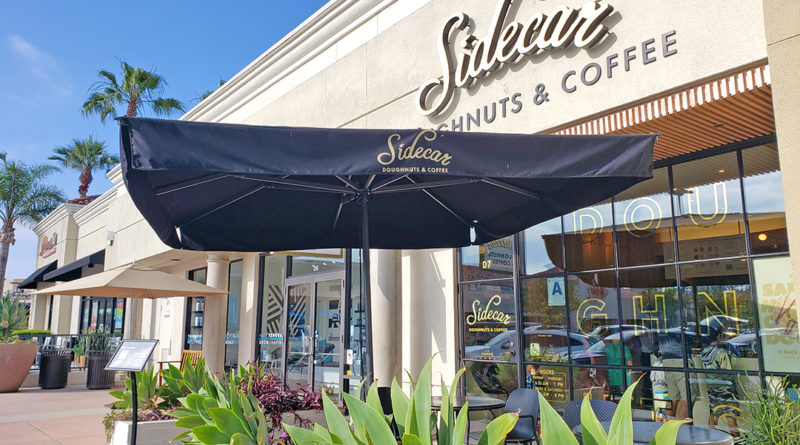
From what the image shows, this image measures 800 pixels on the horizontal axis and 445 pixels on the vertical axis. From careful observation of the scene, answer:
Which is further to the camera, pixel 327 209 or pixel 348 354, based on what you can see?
pixel 348 354

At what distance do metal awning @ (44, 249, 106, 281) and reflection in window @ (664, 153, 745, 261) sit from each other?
2003 cm

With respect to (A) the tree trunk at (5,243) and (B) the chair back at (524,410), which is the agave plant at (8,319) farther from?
(A) the tree trunk at (5,243)

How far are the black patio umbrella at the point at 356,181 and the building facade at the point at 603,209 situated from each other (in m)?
1.46

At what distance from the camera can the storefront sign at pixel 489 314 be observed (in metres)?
8.05

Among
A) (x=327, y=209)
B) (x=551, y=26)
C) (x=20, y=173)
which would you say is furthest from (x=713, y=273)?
(x=20, y=173)

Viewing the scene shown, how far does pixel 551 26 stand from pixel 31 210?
37998 mm

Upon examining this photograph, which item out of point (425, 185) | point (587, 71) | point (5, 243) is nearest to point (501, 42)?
point (587, 71)

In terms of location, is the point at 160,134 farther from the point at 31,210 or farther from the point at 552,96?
the point at 31,210

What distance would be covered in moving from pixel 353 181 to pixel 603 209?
3.65 meters

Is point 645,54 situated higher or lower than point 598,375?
higher

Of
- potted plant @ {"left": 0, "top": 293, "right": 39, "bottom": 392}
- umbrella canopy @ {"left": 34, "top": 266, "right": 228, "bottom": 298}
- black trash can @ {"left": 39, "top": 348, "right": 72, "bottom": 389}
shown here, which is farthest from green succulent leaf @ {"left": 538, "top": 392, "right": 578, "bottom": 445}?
black trash can @ {"left": 39, "top": 348, "right": 72, "bottom": 389}

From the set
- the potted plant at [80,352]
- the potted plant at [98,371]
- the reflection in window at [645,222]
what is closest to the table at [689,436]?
the reflection in window at [645,222]

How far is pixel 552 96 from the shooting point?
270 inches

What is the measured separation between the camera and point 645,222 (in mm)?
6879
